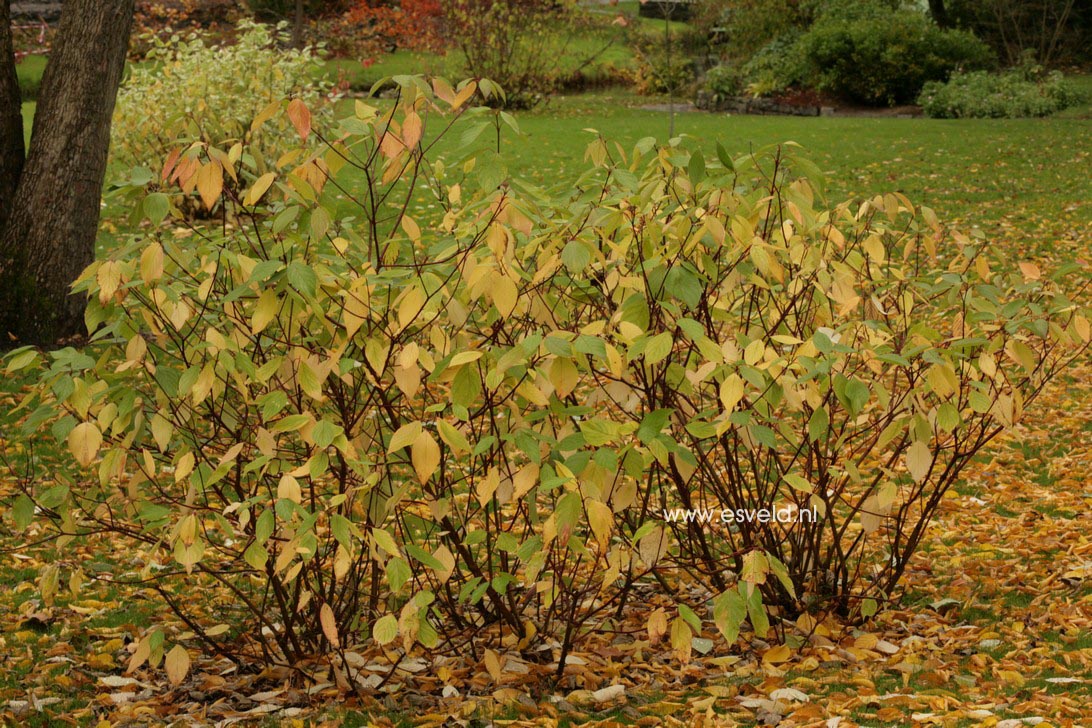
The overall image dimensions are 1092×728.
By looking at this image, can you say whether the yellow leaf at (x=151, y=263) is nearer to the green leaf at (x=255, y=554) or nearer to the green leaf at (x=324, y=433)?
the green leaf at (x=324, y=433)

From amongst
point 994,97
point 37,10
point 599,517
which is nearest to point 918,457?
point 599,517

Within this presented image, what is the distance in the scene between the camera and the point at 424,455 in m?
2.66

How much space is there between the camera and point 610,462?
8.77ft

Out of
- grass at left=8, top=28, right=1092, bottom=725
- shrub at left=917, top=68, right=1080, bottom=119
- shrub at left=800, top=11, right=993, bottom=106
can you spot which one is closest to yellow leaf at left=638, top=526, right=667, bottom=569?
grass at left=8, top=28, right=1092, bottom=725

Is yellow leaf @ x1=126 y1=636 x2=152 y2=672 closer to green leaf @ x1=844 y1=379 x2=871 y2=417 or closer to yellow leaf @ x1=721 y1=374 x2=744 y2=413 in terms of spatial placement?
yellow leaf @ x1=721 y1=374 x2=744 y2=413

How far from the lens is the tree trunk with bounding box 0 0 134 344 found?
6.51 meters

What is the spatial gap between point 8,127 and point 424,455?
5213 mm

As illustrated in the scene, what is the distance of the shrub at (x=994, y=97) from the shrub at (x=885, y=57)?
83cm

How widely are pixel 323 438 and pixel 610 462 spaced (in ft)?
2.35

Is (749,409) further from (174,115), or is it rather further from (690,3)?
(690,3)

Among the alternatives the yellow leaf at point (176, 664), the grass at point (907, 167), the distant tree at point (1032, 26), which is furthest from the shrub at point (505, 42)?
the yellow leaf at point (176, 664)

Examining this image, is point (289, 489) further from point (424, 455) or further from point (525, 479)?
point (525, 479)

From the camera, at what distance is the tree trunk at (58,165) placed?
651 cm

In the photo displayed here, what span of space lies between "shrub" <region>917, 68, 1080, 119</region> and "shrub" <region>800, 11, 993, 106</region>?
83 centimetres
